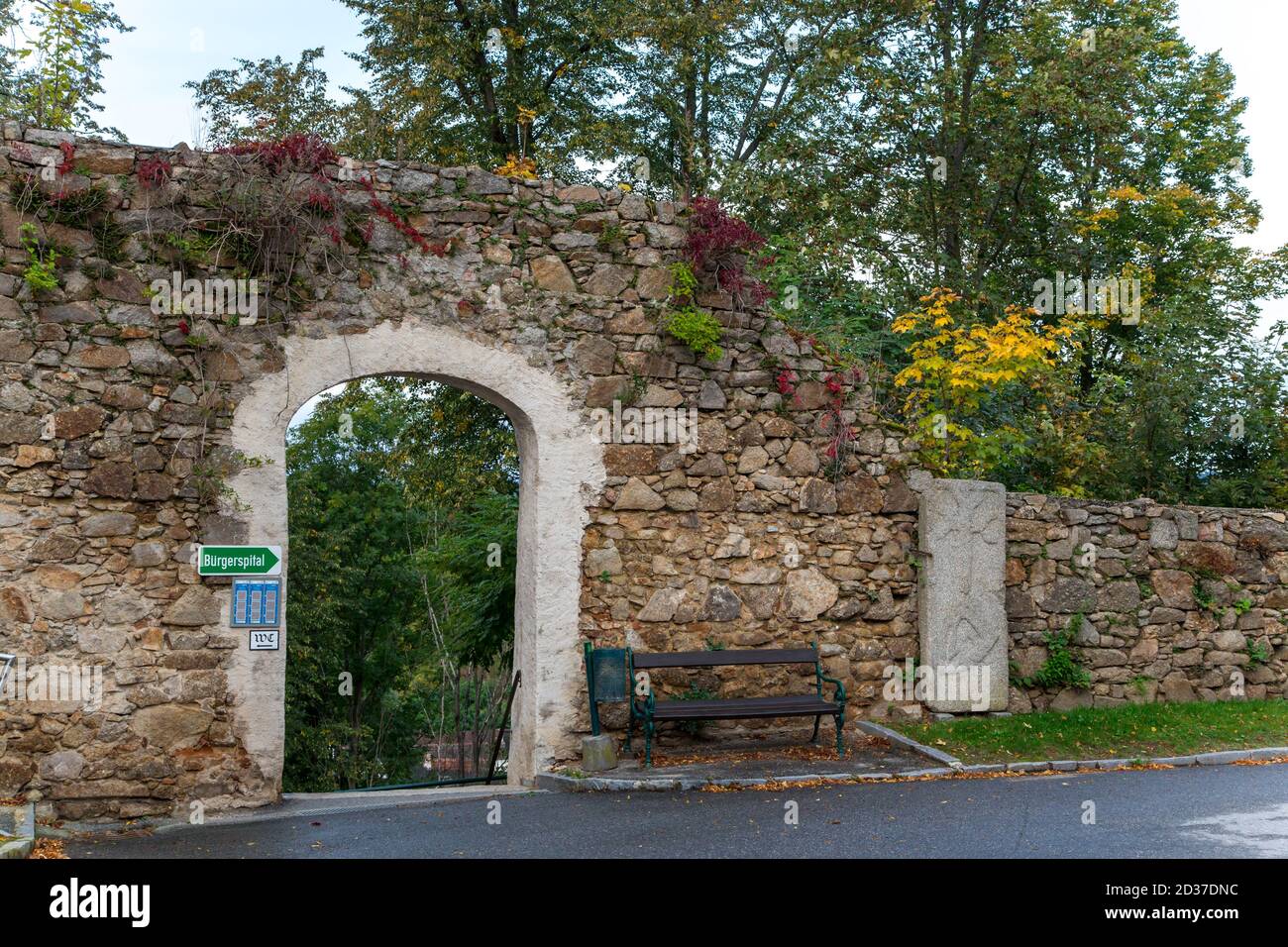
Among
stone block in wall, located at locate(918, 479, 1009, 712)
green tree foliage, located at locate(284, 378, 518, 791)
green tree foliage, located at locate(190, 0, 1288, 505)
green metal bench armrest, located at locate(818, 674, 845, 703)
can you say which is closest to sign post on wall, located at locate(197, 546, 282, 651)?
green metal bench armrest, located at locate(818, 674, 845, 703)

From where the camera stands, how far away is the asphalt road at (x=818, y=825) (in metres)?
6.19

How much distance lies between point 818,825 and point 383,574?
57.5ft

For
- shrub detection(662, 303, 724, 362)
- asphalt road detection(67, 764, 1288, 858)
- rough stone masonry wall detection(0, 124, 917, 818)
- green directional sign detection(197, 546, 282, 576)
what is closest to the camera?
asphalt road detection(67, 764, 1288, 858)

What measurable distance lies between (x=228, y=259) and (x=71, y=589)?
8.10 feet

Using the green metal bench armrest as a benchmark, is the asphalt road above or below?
below

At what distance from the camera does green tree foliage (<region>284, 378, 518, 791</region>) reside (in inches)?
563

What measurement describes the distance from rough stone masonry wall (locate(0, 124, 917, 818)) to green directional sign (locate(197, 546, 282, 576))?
12cm

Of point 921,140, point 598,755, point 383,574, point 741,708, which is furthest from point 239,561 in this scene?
point 383,574

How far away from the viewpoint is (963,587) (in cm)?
985

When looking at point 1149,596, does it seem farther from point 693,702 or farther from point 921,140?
point 921,140

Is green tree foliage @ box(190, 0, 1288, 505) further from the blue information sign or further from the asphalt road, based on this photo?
the blue information sign

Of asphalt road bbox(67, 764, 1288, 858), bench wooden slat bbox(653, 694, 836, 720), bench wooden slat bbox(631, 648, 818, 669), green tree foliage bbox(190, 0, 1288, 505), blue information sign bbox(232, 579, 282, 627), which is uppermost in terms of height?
green tree foliage bbox(190, 0, 1288, 505)

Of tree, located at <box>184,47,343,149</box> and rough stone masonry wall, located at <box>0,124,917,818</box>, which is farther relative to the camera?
tree, located at <box>184,47,343,149</box>

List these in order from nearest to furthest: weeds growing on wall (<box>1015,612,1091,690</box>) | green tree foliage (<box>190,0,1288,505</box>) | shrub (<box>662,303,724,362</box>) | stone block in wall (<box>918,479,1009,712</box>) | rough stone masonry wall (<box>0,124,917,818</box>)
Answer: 1. rough stone masonry wall (<box>0,124,917,818</box>)
2. shrub (<box>662,303,724,362</box>)
3. stone block in wall (<box>918,479,1009,712</box>)
4. weeds growing on wall (<box>1015,612,1091,690</box>)
5. green tree foliage (<box>190,0,1288,505</box>)
